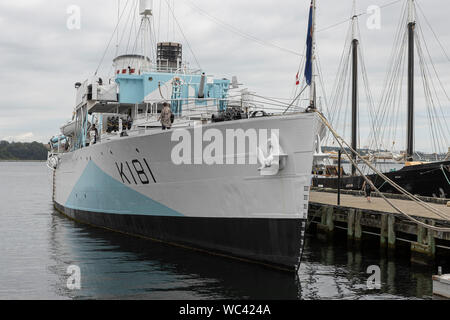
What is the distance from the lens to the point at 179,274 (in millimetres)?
11867

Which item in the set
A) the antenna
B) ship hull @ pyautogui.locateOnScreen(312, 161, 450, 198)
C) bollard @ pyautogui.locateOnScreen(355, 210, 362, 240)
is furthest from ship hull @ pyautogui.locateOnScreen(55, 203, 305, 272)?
ship hull @ pyautogui.locateOnScreen(312, 161, 450, 198)

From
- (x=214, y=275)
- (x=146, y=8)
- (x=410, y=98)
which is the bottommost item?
(x=214, y=275)

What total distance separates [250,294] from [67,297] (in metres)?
3.85

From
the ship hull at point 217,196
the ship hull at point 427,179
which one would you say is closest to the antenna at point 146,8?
the ship hull at point 217,196

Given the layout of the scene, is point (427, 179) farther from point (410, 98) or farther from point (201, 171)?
point (201, 171)

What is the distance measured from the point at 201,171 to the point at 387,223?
6401mm

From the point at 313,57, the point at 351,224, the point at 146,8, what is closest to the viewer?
the point at 313,57

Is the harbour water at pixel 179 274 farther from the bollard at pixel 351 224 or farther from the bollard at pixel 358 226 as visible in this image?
the bollard at pixel 358 226

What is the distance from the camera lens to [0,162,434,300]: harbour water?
34.6 feet

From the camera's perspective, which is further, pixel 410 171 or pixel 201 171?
pixel 410 171

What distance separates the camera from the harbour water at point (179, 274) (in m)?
10.5

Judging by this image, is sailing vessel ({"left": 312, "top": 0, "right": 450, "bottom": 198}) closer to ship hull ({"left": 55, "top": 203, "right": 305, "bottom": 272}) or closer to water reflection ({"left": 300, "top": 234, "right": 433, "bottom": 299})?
water reflection ({"left": 300, "top": 234, "right": 433, "bottom": 299})

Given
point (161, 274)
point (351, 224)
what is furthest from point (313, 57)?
point (351, 224)
